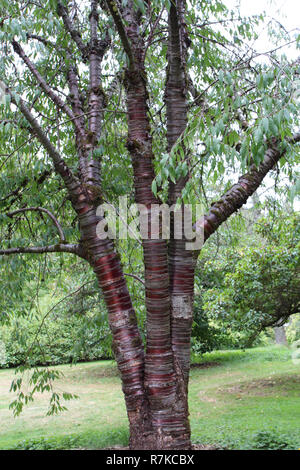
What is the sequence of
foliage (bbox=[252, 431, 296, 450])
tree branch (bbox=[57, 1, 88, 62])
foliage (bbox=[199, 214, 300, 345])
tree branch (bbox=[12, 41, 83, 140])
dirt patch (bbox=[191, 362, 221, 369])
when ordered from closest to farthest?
tree branch (bbox=[12, 41, 83, 140]), tree branch (bbox=[57, 1, 88, 62]), foliage (bbox=[252, 431, 296, 450]), foliage (bbox=[199, 214, 300, 345]), dirt patch (bbox=[191, 362, 221, 369])

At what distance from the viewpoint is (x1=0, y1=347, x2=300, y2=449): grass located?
6285 millimetres

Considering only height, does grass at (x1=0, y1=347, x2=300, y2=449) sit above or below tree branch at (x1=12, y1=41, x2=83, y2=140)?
below

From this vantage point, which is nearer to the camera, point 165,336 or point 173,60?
point 165,336

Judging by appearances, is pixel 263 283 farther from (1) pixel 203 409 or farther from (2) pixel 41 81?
(2) pixel 41 81

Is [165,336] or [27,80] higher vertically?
[27,80]

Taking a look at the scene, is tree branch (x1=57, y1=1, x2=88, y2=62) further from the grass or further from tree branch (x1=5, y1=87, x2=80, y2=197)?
the grass

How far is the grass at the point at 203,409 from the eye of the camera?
629 centimetres

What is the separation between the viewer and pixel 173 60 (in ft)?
11.8

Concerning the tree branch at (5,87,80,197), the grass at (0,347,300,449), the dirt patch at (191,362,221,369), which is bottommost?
the dirt patch at (191,362,221,369)

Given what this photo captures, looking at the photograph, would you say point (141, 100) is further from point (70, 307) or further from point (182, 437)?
point (70, 307)

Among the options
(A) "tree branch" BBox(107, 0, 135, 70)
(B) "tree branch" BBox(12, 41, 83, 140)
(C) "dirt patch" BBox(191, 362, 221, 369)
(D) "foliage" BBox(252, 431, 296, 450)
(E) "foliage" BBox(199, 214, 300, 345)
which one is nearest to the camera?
(A) "tree branch" BBox(107, 0, 135, 70)

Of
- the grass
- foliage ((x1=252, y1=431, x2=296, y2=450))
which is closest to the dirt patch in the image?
the grass
